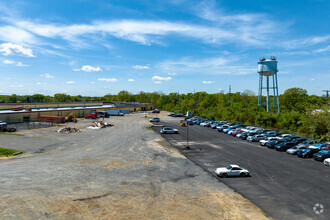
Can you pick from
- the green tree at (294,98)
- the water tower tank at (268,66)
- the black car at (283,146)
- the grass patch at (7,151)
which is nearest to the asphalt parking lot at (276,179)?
the black car at (283,146)

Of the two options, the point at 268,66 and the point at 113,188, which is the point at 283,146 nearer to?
the point at 113,188

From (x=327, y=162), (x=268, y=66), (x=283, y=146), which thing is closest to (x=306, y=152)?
(x=327, y=162)

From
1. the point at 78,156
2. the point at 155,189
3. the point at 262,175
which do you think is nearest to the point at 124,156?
the point at 78,156

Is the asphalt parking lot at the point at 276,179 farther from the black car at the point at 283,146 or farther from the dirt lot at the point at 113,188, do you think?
the dirt lot at the point at 113,188

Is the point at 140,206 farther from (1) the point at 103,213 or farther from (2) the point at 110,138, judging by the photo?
(2) the point at 110,138

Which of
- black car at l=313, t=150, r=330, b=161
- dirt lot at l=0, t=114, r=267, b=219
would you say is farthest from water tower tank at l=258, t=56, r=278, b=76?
dirt lot at l=0, t=114, r=267, b=219
